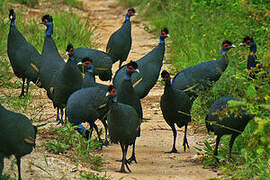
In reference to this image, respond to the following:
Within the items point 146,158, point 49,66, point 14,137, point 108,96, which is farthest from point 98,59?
point 14,137

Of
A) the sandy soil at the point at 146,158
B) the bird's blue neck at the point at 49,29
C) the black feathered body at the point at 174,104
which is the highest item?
the bird's blue neck at the point at 49,29

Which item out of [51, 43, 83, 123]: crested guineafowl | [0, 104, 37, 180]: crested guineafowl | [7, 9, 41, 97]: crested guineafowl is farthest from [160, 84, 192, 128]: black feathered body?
[7, 9, 41, 97]: crested guineafowl

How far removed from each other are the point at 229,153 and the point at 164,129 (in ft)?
5.94

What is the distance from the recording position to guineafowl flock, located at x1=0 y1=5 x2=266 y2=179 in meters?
4.38

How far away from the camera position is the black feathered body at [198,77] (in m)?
6.58

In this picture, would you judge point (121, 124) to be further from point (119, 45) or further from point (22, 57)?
point (119, 45)

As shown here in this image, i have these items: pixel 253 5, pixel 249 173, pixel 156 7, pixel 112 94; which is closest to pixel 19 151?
pixel 112 94

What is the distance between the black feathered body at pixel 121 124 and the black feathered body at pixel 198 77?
169 cm

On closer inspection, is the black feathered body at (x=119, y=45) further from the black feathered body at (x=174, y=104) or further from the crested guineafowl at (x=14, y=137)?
the crested guineafowl at (x=14, y=137)

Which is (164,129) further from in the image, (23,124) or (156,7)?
(156,7)

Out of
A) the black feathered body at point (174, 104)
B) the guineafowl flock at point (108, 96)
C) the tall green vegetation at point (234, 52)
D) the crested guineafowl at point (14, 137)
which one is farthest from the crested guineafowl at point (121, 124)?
the tall green vegetation at point (234, 52)

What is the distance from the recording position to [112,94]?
4.81 metres

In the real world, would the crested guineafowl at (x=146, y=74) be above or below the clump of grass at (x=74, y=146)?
above

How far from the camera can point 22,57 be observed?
7352 millimetres
